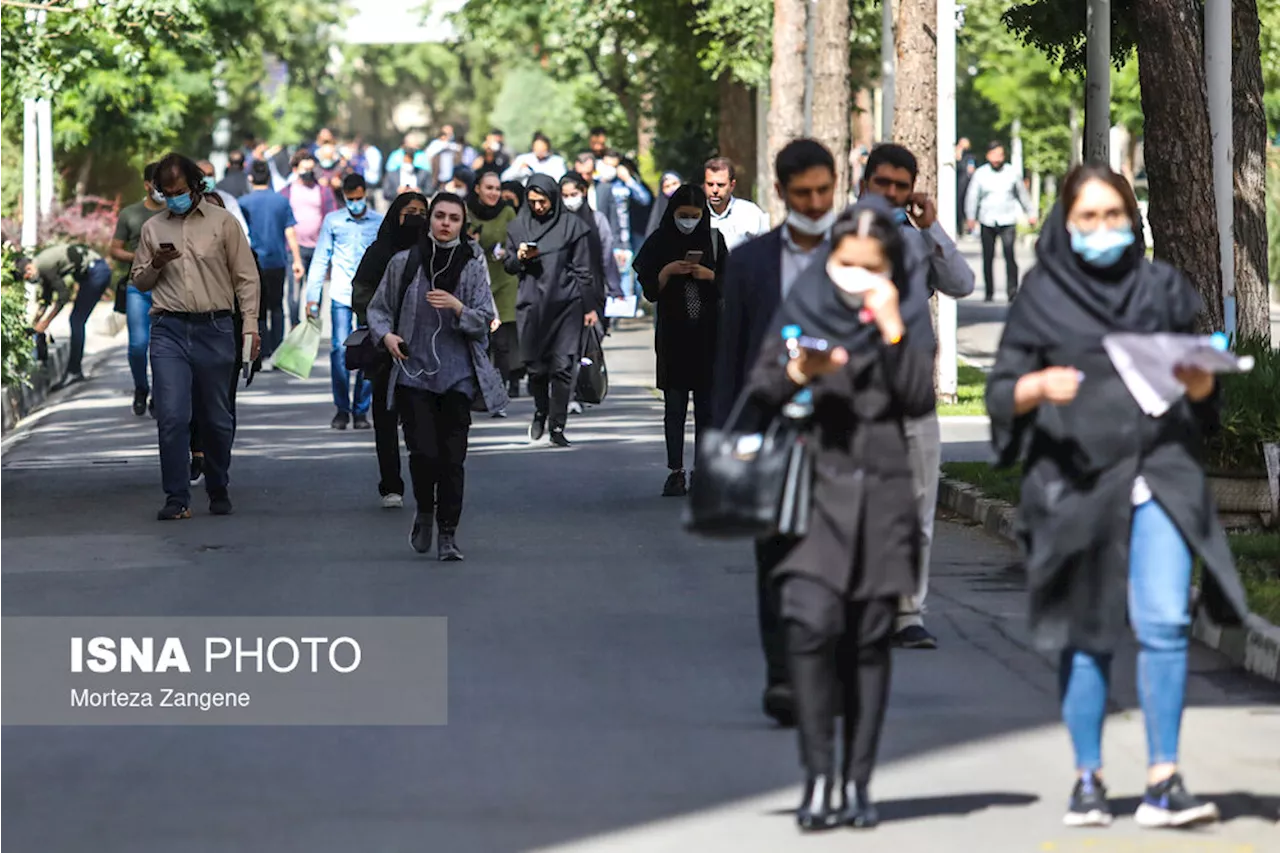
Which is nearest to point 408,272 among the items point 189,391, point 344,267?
point 189,391

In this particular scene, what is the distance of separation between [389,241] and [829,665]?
800 cm

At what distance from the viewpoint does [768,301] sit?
8.20 metres

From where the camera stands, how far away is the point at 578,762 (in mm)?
7926

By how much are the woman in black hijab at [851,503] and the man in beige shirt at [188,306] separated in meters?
7.62

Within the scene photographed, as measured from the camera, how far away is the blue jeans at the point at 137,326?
2039 cm

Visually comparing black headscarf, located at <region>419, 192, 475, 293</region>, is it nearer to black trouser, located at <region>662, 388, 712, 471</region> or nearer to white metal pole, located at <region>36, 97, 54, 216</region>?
black trouser, located at <region>662, 388, 712, 471</region>

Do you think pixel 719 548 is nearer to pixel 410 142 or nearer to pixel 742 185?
pixel 410 142

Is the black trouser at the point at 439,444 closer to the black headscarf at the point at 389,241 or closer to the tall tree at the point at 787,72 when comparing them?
the black headscarf at the point at 389,241

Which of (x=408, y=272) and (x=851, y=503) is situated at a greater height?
(x=408, y=272)

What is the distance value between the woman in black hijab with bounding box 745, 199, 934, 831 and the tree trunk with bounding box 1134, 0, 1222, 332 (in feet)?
24.0

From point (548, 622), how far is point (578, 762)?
2.82 metres

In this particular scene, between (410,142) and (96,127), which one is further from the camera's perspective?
(96,127)

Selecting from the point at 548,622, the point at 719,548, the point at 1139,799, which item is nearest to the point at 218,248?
the point at 719,548

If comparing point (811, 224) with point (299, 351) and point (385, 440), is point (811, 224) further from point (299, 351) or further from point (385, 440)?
point (299, 351)
